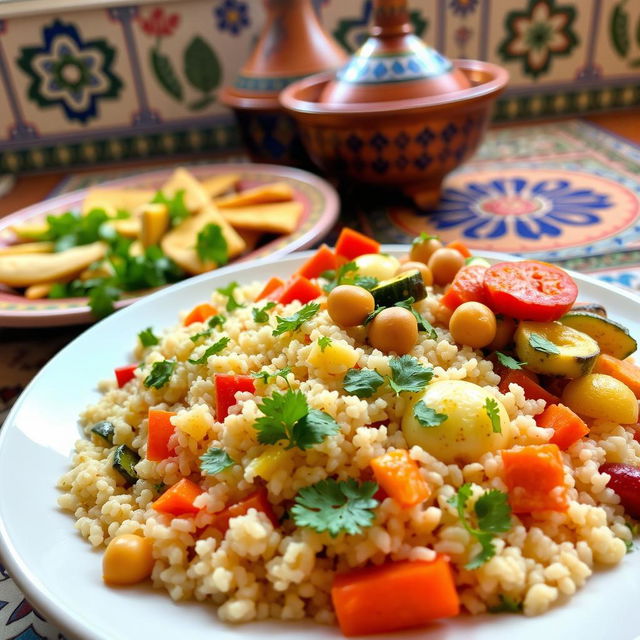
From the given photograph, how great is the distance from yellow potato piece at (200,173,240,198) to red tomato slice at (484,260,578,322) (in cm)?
148

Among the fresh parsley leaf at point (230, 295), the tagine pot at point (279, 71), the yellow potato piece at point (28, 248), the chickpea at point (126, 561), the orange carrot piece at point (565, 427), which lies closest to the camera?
the chickpea at point (126, 561)

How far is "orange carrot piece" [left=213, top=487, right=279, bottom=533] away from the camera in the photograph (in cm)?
100

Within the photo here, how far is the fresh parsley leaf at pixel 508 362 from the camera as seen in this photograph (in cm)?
117

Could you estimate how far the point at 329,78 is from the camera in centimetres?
272

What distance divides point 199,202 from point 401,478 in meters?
1.66

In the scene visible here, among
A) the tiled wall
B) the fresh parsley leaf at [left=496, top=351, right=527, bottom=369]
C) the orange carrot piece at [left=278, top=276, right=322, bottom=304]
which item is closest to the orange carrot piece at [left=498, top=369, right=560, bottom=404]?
the fresh parsley leaf at [left=496, top=351, right=527, bottom=369]

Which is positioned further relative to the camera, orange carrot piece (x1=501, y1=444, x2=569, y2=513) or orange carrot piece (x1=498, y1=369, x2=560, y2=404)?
orange carrot piece (x1=498, y1=369, x2=560, y2=404)

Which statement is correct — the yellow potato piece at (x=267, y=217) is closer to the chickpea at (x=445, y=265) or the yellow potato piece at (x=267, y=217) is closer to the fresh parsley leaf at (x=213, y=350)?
the chickpea at (x=445, y=265)

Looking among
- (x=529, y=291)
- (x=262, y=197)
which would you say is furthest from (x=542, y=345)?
(x=262, y=197)

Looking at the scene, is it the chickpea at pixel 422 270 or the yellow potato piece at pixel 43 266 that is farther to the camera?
the yellow potato piece at pixel 43 266

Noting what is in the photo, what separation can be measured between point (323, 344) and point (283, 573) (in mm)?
380

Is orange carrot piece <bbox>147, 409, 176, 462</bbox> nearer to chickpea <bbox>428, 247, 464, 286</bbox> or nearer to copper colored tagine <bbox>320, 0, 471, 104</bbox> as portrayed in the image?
chickpea <bbox>428, 247, 464, 286</bbox>

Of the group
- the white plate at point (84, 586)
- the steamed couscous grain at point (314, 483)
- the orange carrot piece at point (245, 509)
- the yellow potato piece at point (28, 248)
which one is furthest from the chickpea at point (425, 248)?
the yellow potato piece at point (28, 248)

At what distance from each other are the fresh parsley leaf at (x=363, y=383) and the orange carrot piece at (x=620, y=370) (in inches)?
16.7
